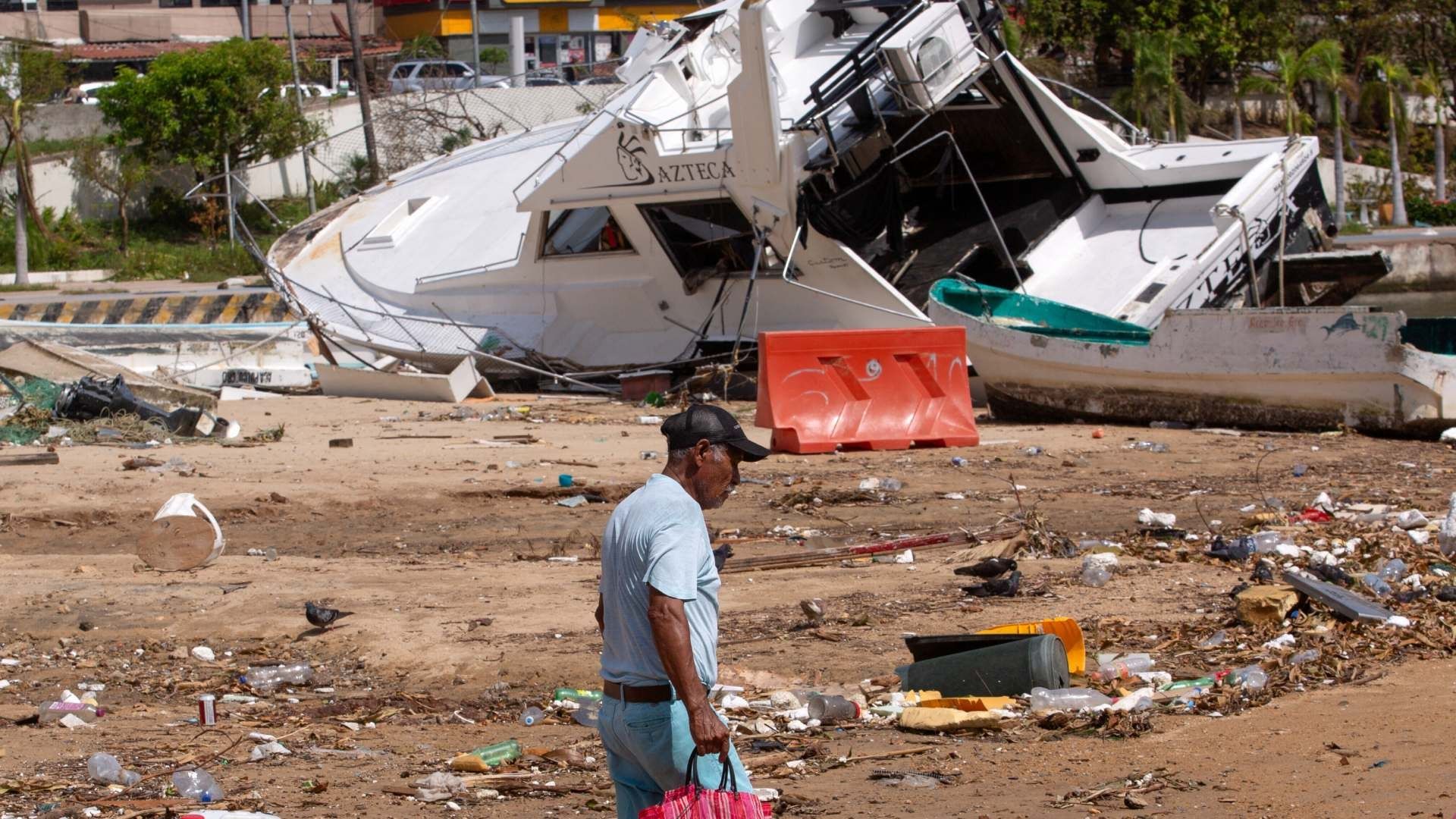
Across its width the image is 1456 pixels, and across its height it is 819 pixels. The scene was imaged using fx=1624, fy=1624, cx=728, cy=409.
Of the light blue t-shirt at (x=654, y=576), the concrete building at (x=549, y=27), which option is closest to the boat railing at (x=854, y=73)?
the light blue t-shirt at (x=654, y=576)

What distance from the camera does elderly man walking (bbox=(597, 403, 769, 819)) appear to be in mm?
3219

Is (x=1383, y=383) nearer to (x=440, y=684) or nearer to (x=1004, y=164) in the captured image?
(x=1004, y=164)

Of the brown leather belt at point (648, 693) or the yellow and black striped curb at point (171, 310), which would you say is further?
the yellow and black striped curb at point (171, 310)

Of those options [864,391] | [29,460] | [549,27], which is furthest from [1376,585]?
[549,27]

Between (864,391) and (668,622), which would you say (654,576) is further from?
(864,391)

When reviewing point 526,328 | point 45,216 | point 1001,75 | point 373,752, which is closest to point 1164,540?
point 373,752

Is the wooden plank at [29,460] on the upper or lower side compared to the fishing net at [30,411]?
upper

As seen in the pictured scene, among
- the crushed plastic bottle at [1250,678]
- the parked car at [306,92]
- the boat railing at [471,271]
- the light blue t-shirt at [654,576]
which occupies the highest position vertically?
the light blue t-shirt at [654,576]

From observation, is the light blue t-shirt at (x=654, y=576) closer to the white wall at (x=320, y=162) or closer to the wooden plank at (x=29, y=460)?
the wooden plank at (x=29, y=460)

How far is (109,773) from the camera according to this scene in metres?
4.72

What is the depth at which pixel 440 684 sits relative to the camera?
19.4 feet

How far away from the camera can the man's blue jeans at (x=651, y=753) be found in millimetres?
3279

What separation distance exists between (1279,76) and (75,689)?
110 ft

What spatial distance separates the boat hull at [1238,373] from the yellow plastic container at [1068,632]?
6136 mm
